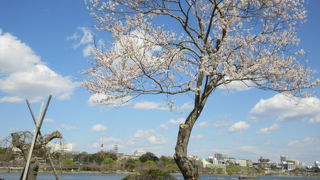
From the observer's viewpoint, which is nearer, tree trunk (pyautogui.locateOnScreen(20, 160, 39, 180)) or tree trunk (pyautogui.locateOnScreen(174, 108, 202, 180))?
tree trunk (pyautogui.locateOnScreen(174, 108, 202, 180))

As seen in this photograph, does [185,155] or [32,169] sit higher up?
[185,155]

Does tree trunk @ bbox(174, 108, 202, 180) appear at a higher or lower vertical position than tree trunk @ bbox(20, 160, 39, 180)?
higher

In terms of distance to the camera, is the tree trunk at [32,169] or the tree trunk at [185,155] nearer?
the tree trunk at [185,155]

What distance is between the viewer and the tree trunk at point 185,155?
8211 millimetres

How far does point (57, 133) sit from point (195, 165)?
7.07 m

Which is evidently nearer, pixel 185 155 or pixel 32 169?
pixel 185 155

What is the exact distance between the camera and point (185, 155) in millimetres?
8250

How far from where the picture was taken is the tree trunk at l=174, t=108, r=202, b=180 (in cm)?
821

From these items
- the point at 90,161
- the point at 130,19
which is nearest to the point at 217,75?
the point at 130,19

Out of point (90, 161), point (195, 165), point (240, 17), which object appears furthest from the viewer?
point (90, 161)

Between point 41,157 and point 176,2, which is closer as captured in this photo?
point 176,2

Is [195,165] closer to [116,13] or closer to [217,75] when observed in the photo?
[217,75]

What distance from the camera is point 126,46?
9.10m

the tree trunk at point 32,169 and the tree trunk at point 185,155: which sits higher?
the tree trunk at point 185,155
